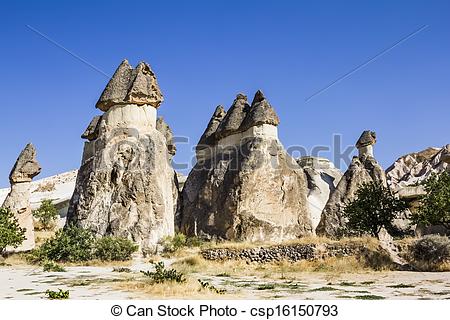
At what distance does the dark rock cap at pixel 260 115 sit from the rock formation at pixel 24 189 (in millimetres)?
10368

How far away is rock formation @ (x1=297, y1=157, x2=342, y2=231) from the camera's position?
1319 inches

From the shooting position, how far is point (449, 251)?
45.8 ft

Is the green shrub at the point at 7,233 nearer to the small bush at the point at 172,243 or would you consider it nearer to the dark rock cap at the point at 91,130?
the small bush at the point at 172,243

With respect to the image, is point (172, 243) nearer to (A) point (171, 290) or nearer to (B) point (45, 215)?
(A) point (171, 290)

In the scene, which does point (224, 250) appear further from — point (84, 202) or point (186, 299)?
point (186, 299)

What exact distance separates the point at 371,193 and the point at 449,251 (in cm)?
416

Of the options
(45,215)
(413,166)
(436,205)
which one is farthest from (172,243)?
(413,166)

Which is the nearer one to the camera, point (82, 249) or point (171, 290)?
point (171, 290)

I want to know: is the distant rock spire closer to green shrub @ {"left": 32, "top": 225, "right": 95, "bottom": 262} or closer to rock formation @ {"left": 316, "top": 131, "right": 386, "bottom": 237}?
rock formation @ {"left": 316, "top": 131, "right": 386, "bottom": 237}

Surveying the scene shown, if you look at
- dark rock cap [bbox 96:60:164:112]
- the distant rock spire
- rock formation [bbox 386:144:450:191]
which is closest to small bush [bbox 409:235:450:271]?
dark rock cap [bbox 96:60:164:112]

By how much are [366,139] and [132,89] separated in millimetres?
19558

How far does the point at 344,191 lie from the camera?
86.8ft

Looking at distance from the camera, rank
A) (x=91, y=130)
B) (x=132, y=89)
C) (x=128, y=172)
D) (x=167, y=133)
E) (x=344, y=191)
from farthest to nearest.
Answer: (x=167, y=133), (x=344, y=191), (x=91, y=130), (x=132, y=89), (x=128, y=172)
